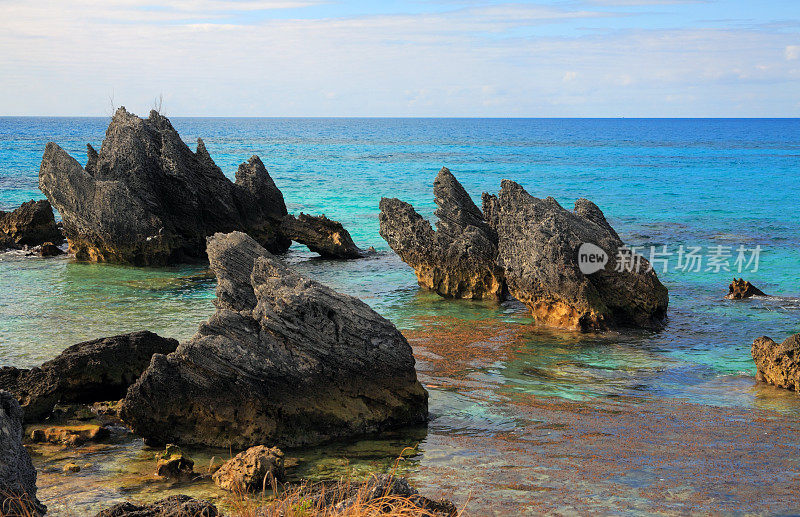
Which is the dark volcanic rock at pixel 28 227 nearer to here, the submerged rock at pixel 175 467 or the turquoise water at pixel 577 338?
the turquoise water at pixel 577 338

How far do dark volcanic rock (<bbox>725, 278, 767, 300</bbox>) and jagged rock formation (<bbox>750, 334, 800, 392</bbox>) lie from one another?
6.33 m

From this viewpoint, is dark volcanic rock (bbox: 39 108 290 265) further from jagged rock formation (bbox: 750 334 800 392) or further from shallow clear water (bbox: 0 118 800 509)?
jagged rock formation (bbox: 750 334 800 392)

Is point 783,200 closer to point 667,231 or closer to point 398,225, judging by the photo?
point 667,231

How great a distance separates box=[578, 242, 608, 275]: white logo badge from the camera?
1480cm

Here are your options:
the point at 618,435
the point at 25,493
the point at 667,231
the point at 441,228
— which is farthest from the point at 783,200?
the point at 25,493

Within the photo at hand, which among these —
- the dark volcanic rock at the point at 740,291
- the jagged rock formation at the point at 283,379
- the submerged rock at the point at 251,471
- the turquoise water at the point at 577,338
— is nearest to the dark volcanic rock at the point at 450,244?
the turquoise water at the point at 577,338

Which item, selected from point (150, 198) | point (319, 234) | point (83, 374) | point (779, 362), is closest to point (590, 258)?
point (779, 362)

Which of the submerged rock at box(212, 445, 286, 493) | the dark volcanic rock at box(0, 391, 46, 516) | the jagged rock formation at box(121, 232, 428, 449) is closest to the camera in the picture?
the dark volcanic rock at box(0, 391, 46, 516)

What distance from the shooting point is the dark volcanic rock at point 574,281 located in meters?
14.6

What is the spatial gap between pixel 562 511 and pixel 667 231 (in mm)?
25465

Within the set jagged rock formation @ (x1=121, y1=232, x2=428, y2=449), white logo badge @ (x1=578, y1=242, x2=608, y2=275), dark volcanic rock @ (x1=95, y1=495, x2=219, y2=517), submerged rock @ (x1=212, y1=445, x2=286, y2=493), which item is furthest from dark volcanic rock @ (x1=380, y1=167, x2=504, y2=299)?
dark volcanic rock @ (x1=95, y1=495, x2=219, y2=517)

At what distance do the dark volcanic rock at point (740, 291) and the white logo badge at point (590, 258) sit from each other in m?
4.62

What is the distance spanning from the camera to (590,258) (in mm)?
14875

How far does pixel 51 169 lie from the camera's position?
2173cm
